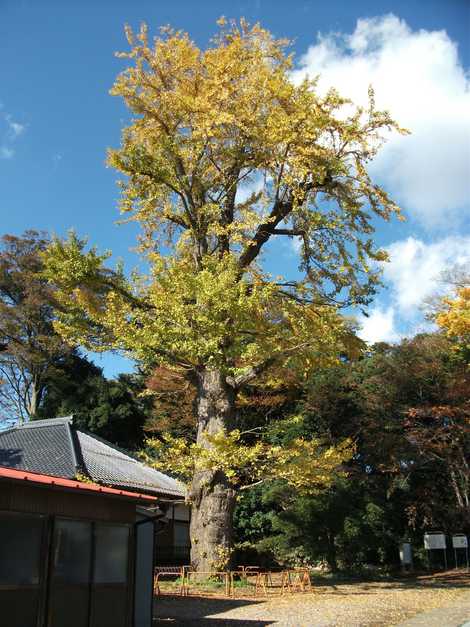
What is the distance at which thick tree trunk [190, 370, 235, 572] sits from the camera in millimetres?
13625

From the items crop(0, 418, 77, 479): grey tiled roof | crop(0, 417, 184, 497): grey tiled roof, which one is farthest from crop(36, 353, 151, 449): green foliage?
crop(0, 418, 77, 479): grey tiled roof

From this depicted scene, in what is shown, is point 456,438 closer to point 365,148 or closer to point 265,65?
point 365,148

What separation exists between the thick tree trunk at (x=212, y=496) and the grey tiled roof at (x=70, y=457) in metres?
3.60

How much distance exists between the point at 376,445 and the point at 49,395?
57.5ft

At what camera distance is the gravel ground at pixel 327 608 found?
9406mm

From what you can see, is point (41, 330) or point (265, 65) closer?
point (265, 65)

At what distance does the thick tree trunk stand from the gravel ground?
1260mm

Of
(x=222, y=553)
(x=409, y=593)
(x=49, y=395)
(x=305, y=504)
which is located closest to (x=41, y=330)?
(x=49, y=395)

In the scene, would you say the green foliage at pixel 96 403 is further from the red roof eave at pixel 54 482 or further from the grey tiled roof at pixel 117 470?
the red roof eave at pixel 54 482

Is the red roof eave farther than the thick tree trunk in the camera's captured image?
No

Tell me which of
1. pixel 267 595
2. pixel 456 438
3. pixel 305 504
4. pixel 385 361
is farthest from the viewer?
pixel 385 361

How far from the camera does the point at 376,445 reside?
76.6 ft

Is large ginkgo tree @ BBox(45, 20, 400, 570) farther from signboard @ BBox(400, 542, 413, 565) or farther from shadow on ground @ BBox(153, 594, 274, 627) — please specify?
signboard @ BBox(400, 542, 413, 565)

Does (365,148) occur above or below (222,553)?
above
